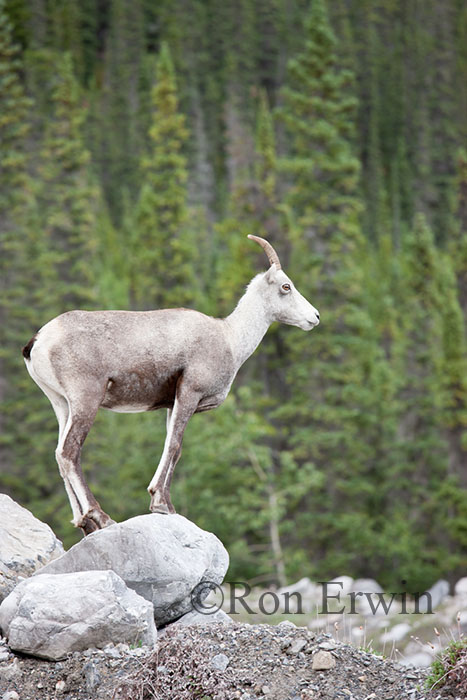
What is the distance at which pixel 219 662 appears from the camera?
771cm

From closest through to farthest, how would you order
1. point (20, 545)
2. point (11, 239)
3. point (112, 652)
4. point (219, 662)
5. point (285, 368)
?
1. point (219, 662)
2. point (112, 652)
3. point (20, 545)
4. point (285, 368)
5. point (11, 239)

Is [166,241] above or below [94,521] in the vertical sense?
above

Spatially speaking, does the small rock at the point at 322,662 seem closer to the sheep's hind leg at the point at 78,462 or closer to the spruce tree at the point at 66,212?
the sheep's hind leg at the point at 78,462

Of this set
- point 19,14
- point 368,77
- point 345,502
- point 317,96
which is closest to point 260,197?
point 317,96

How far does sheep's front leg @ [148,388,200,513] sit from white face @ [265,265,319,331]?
1393 mm

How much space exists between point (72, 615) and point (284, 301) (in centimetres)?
393

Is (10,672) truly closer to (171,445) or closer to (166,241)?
(171,445)

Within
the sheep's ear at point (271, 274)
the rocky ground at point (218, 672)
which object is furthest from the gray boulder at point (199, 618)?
the sheep's ear at point (271, 274)

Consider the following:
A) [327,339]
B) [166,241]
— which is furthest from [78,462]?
[166,241]

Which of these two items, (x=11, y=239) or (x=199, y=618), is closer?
(x=199, y=618)

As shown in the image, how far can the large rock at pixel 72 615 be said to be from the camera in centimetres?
790

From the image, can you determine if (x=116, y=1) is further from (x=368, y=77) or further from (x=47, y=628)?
(x=47, y=628)

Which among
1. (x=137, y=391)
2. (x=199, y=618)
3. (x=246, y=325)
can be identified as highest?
(x=246, y=325)

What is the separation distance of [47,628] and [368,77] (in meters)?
98.1
